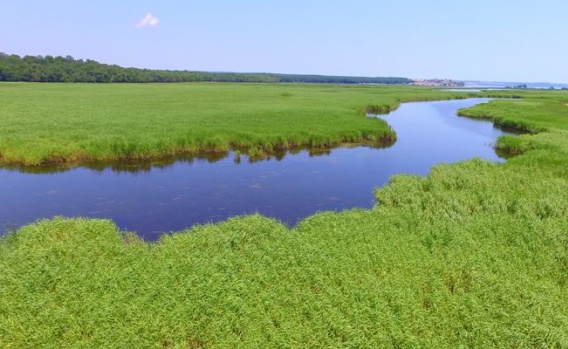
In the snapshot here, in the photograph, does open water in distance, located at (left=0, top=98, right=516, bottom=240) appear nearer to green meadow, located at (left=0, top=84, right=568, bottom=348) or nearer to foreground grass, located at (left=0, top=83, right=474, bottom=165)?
foreground grass, located at (left=0, top=83, right=474, bottom=165)

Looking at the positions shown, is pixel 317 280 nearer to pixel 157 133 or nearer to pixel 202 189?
pixel 202 189

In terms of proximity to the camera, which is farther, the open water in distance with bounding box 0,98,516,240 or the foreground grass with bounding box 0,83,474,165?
the foreground grass with bounding box 0,83,474,165

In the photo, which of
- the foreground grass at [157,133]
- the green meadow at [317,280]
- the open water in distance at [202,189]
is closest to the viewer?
the green meadow at [317,280]

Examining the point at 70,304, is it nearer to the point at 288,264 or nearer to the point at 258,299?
the point at 258,299

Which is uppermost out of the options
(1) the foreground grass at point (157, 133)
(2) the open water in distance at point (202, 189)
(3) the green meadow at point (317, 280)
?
(1) the foreground grass at point (157, 133)

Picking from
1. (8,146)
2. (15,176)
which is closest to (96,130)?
(8,146)

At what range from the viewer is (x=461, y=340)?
9266 mm

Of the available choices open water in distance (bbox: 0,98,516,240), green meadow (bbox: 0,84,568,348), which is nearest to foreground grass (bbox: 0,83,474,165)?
open water in distance (bbox: 0,98,516,240)

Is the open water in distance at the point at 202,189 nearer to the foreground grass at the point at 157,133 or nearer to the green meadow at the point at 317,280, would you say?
the foreground grass at the point at 157,133

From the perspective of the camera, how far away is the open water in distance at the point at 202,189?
2120 centimetres

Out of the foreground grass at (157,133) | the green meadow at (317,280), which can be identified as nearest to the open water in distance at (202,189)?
the foreground grass at (157,133)

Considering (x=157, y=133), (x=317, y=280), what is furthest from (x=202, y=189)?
(x=317, y=280)

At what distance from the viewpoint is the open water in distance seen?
21.2m

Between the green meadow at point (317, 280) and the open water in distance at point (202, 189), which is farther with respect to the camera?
the open water in distance at point (202, 189)
